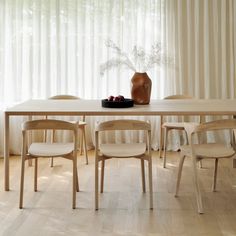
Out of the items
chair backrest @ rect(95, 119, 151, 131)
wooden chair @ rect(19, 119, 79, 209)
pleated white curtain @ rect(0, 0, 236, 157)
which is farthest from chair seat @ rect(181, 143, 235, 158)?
pleated white curtain @ rect(0, 0, 236, 157)

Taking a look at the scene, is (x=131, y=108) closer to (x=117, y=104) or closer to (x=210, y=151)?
(x=117, y=104)

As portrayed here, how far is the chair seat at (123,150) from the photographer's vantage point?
3.37 metres

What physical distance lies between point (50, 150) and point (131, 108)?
2.59 ft

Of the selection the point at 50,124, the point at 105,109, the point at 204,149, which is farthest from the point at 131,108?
the point at 50,124

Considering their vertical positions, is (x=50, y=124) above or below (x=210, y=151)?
above

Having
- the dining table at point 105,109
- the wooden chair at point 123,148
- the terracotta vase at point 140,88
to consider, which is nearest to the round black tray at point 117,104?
the dining table at point 105,109

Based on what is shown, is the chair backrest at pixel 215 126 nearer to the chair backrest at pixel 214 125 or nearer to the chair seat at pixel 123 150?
the chair backrest at pixel 214 125

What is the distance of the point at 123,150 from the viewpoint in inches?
137

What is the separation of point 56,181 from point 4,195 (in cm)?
57

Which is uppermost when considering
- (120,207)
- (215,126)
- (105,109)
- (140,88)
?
(140,88)

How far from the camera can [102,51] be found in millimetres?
5414

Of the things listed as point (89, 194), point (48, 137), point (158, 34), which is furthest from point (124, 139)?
point (89, 194)

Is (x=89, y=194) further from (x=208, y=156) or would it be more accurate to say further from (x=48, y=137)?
(x=48, y=137)

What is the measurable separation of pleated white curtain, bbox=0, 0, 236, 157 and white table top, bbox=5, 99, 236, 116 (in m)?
1.17
